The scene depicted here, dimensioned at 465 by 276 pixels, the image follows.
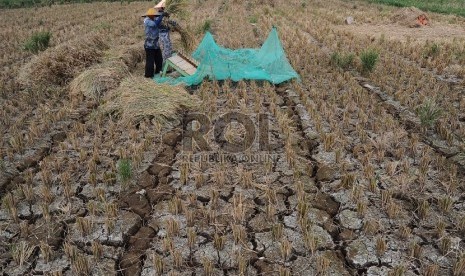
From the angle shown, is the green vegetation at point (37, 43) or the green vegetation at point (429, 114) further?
the green vegetation at point (37, 43)

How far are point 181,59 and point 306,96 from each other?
2.32 metres

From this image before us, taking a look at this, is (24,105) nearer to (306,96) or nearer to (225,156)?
(225,156)

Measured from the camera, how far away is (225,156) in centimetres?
446

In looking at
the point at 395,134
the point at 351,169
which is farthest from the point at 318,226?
the point at 395,134

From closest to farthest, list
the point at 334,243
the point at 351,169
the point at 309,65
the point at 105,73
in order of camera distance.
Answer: the point at 334,243 → the point at 351,169 → the point at 105,73 → the point at 309,65

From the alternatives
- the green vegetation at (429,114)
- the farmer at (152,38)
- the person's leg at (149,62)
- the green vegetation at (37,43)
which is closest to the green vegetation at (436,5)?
the green vegetation at (429,114)

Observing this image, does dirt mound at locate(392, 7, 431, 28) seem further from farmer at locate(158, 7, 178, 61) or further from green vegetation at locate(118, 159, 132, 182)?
green vegetation at locate(118, 159, 132, 182)

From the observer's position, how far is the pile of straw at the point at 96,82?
6.19m

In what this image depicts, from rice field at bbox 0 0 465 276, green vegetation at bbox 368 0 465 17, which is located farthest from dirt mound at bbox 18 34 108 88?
green vegetation at bbox 368 0 465 17

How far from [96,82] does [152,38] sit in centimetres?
119

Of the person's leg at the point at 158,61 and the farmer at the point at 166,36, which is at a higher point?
the farmer at the point at 166,36

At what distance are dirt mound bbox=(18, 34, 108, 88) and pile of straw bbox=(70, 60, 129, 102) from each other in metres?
0.60

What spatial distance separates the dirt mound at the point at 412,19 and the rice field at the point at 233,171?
19.4 feet

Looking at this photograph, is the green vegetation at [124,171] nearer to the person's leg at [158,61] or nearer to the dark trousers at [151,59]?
the dark trousers at [151,59]
